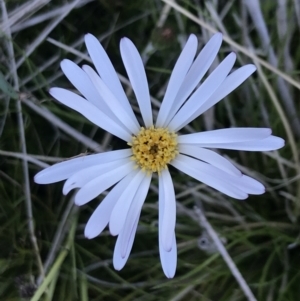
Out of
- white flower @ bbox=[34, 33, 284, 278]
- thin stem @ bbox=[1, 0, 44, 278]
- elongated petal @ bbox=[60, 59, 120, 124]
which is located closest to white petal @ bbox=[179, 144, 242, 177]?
white flower @ bbox=[34, 33, 284, 278]

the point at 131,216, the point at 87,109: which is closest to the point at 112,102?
the point at 87,109

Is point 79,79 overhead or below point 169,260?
overhead

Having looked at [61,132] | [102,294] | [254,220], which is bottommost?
[102,294]

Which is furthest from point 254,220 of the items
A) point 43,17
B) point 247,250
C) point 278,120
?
point 43,17

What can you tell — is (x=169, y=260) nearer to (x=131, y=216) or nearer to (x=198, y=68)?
(x=131, y=216)

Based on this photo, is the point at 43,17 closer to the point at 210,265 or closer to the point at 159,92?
the point at 159,92

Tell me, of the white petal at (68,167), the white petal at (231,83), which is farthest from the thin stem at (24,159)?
the white petal at (231,83)

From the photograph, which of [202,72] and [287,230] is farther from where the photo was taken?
[287,230]

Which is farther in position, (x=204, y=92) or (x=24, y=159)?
(x=24, y=159)

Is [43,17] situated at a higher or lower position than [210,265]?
higher
